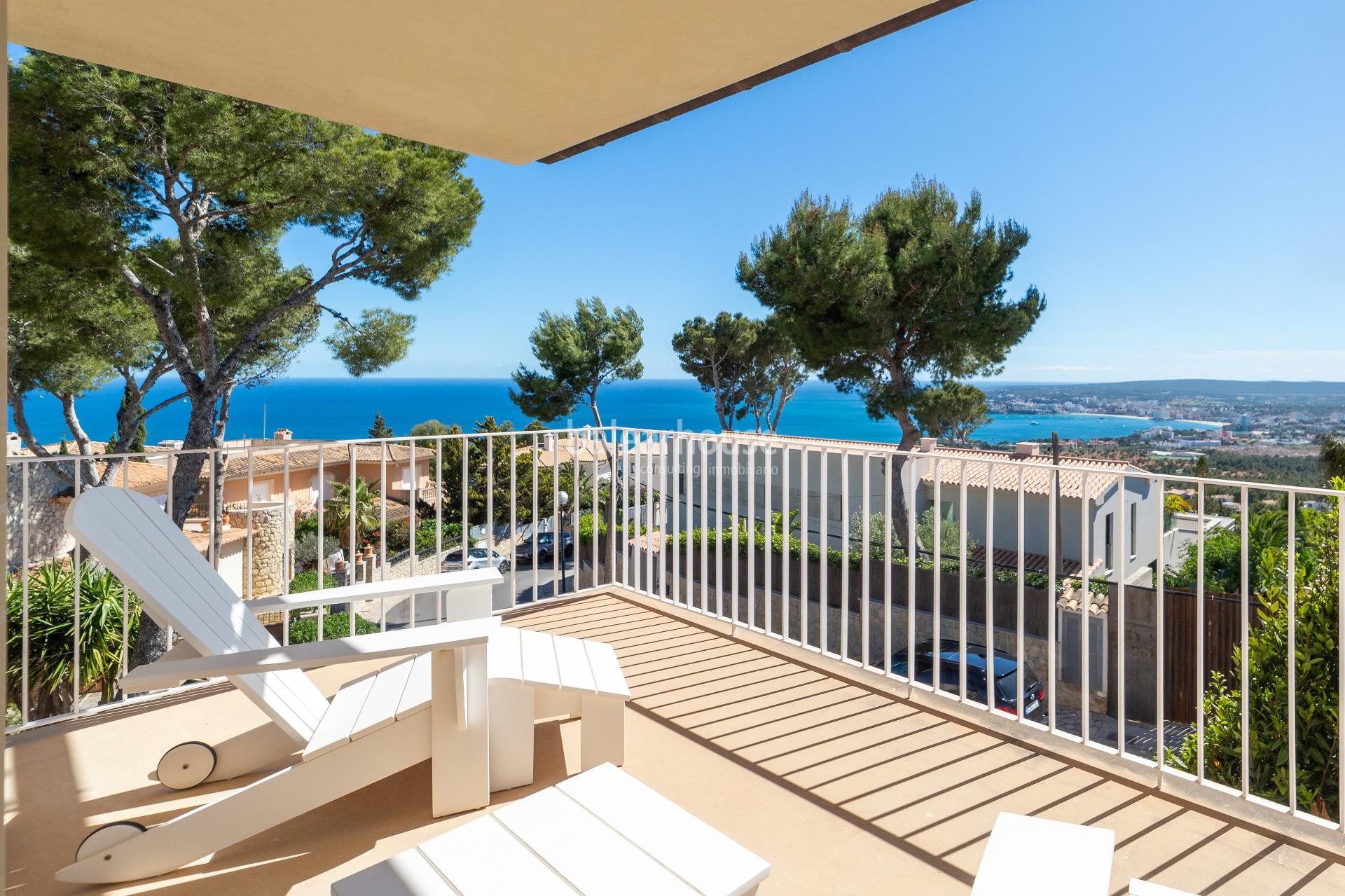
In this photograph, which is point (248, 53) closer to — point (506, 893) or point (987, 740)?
point (506, 893)

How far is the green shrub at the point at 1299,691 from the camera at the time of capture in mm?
2324

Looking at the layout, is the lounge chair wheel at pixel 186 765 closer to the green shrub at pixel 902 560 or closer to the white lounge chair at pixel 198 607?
the white lounge chair at pixel 198 607

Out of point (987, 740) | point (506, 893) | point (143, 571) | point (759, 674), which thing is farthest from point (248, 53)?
point (987, 740)

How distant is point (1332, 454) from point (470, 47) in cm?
2265

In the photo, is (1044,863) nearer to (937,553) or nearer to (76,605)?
(937,553)

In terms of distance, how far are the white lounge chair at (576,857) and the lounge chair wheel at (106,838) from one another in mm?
868

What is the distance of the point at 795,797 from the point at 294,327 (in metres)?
12.1

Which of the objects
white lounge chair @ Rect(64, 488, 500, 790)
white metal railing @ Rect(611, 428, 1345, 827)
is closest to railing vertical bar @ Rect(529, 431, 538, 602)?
white metal railing @ Rect(611, 428, 1345, 827)

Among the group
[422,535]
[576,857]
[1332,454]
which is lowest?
[422,535]

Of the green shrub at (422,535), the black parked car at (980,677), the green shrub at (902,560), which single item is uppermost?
the green shrub at (902,560)

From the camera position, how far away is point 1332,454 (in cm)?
1777

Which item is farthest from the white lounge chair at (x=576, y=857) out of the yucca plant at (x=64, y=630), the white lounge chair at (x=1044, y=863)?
the yucca plant at (x=64, y=630)

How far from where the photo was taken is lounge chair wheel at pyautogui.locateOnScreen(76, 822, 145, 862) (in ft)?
5.82

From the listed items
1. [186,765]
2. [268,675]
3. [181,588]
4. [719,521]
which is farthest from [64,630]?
[719,521]
